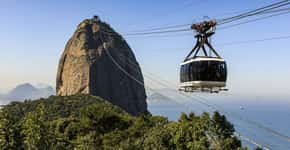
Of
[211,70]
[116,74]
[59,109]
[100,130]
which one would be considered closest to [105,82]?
[116,74]

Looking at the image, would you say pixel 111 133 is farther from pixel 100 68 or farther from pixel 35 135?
pixel 100 68

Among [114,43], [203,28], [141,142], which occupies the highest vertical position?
[114,43]

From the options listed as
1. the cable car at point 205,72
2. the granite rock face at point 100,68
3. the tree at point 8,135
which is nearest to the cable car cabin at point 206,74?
the cable car at point 205,72

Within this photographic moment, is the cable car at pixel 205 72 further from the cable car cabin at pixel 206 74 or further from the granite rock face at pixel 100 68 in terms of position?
the granite rock face at pixel 100 68

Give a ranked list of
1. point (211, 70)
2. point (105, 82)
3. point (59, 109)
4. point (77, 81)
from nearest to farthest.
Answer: point (211, 70) < point (59, 109) < point (77, 81) < point (105, 82)

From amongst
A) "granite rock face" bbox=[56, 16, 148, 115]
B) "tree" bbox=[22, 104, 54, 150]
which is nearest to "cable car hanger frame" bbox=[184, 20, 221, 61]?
"tree" bbox=[22, 104, 54, 150]

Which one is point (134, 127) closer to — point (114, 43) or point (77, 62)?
point (77, 62)
